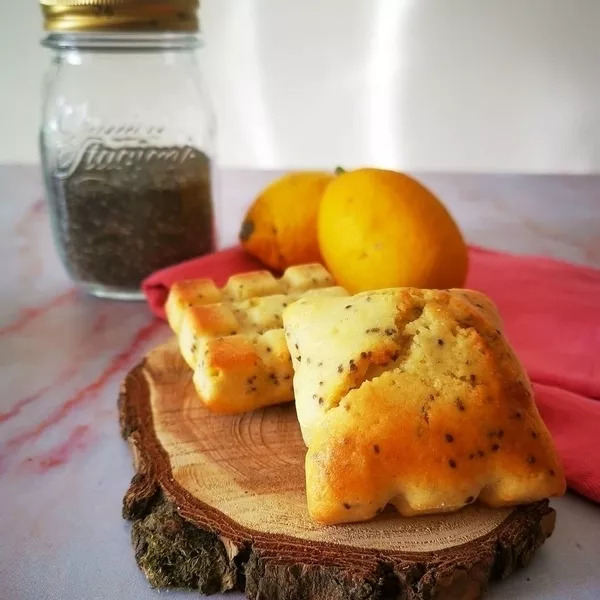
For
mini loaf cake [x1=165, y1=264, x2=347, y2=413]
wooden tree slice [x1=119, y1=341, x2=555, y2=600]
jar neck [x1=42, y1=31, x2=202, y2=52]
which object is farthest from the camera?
jar neck [x1=42, y1=31, x2=202, y2=52]

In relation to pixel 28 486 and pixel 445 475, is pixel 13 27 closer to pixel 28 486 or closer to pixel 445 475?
→ pixel 28 486

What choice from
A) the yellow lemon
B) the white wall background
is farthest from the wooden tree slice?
the white wall background

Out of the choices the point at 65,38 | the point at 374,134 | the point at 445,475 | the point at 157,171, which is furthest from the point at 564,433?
the point at 374,134

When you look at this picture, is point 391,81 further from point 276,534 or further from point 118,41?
point 276,534

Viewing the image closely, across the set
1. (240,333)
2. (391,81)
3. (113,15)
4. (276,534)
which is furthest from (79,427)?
(391,81)

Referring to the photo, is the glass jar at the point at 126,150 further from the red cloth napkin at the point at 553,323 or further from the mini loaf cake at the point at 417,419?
the mini loaf cake at the point at 417,419

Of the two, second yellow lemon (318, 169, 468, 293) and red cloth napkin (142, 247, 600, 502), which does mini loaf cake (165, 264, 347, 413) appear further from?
red cloth napkin (142, 247, 600, 502)

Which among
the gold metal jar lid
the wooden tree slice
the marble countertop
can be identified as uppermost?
the gold metal jar lid
